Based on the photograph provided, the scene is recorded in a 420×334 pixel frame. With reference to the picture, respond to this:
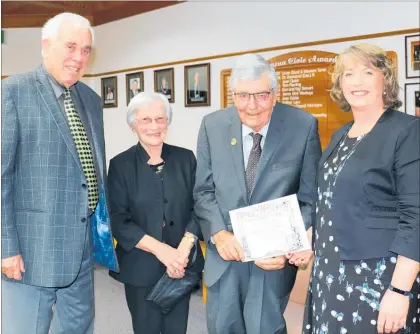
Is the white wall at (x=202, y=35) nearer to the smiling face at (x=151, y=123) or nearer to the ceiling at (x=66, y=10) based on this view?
the ceiling at (x=66, y=10)

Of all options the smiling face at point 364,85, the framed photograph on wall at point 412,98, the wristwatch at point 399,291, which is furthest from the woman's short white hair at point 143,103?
the framed photograph on wall at point 412,98

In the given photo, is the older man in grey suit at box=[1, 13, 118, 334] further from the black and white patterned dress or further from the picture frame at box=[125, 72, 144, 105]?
the picture frame at box=[125, 72, 144, 105]

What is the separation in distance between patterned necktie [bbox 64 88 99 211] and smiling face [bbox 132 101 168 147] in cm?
28

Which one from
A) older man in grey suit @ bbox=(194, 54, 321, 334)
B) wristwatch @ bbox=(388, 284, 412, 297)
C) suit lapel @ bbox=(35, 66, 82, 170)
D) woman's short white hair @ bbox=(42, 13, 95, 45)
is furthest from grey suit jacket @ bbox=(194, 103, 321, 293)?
woman's short white hair @ bbox=(42, 13, 95, 45)

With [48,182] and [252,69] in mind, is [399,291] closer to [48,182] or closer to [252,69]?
[252,69]

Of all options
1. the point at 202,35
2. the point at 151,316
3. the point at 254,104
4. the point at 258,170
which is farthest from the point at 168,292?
the point at 202,35

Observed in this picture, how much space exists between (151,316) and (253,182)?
867 millimetres

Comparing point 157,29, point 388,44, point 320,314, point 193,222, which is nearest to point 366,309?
point 320,314

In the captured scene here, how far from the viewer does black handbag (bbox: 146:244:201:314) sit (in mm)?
2521

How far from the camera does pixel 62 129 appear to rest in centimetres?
235

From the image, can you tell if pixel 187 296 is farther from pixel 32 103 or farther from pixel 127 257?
pixel 32 103

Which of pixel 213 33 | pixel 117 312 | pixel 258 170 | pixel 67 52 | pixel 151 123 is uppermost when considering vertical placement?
pixel 213 33

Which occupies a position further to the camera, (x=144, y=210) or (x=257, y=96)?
(x=144, y=210)

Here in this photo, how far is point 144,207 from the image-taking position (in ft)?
8.39
